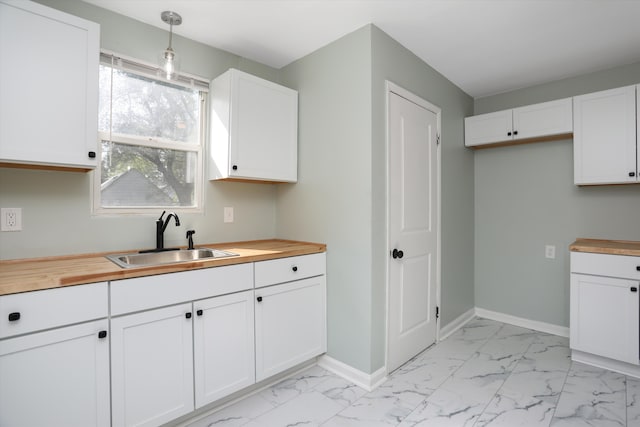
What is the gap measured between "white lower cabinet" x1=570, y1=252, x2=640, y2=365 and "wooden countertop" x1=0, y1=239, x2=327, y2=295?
2.11 m

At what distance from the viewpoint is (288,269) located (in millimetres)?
2180

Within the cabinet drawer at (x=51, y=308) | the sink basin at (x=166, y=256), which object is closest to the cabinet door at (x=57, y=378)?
the cabinet drawer at (x=51, y=308)

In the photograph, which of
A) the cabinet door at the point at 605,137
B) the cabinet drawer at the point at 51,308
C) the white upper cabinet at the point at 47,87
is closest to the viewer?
the cabinet drawer at the point at 51,308

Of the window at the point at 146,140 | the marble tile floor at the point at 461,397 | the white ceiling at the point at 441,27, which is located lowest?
the marble tile floor at the point at 461,397

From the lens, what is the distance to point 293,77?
106 inches

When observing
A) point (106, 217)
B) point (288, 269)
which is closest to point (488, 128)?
point (288, 269)

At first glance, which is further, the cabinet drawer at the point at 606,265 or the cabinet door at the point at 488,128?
→ the cabinet door at the point at 488,128

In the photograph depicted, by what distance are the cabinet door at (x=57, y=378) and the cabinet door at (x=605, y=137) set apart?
3.50 metres

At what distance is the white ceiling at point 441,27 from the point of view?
1964mm

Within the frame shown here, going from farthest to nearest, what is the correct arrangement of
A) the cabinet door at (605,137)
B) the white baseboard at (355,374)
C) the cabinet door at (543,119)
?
the cabinet door at (543,119)
the cabinet door at (605,137)
the white baseboard at (355,374)

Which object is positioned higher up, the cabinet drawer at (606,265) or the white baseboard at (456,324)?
the cabinet drawer at (606,265)

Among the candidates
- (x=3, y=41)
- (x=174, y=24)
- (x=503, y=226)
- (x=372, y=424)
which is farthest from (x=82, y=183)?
(x=503, y=226)

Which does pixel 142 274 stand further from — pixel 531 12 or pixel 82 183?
pixel 531 12

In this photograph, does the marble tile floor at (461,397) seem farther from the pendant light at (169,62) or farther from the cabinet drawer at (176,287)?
the pendant light at (169,62)
